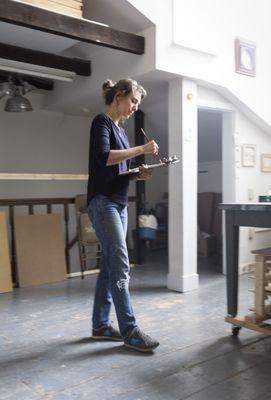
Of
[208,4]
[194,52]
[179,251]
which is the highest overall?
[208,4]

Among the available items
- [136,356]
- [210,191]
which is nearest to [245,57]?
[210,191]

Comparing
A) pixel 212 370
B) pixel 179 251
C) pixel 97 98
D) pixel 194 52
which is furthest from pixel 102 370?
pixel 97 98

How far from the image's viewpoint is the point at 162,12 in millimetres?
3592

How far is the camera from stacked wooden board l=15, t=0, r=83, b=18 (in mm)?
3131

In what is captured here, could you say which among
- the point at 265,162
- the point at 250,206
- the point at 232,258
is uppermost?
the point at 265,162

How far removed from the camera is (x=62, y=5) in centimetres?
328

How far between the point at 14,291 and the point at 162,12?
9.67ft

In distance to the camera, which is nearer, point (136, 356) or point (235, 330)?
point (136, 356)

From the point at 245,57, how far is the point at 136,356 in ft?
11.5

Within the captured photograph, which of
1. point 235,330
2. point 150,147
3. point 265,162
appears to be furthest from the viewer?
point 265,162

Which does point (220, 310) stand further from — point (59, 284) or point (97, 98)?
point (97, 98)

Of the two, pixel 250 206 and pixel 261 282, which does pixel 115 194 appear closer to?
pixel 250 206

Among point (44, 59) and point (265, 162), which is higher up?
point (44, 59)

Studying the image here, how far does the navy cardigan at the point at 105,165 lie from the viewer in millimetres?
2199
